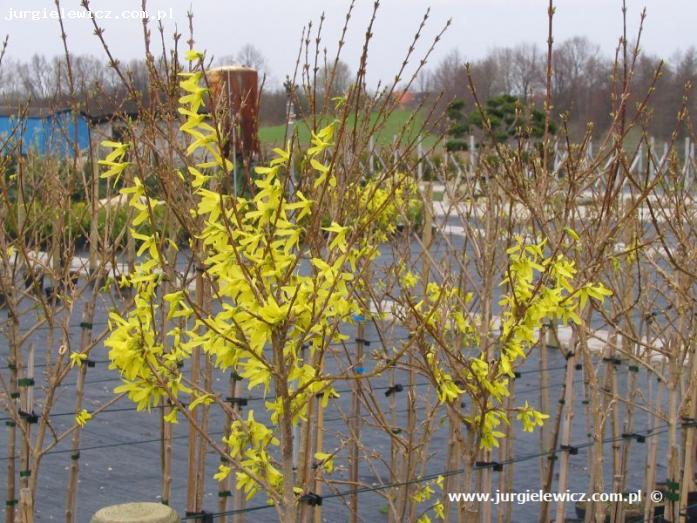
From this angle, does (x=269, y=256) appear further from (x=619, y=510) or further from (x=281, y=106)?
(x=281, y=106)

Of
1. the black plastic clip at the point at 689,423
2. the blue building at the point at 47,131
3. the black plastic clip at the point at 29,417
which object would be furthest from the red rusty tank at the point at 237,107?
the black plastic clip at the point at 689,423

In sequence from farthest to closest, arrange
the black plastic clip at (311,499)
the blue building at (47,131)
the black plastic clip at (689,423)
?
1. the black plastic clip at (689,423)
2. the blue building at (47,131)
3. the black plastic clip at (311,499)

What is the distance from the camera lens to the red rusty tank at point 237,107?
11.6 feet

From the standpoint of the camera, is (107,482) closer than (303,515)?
No

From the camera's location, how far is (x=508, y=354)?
3529mm

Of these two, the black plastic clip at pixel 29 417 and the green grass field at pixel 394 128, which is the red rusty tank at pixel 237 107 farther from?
the black plastic clip at pixel 29 417

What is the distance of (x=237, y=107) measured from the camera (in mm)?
5648

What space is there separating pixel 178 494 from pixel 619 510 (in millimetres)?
3026

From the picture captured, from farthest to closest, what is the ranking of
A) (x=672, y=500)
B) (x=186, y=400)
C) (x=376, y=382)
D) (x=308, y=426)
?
(x=376, y=382)
(x=186, y=400)
(x=672, y=500)
(x=308, y=426)

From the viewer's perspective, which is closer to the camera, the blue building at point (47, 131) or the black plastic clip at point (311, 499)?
the black plastic clip at point (311, 499)

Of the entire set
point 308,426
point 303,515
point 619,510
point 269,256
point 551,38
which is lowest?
point 619,510

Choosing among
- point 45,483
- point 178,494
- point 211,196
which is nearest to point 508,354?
point 211,196

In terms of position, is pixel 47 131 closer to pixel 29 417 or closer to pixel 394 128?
pixel 29 417

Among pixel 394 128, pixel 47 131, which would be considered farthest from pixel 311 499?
pixel 394 128
